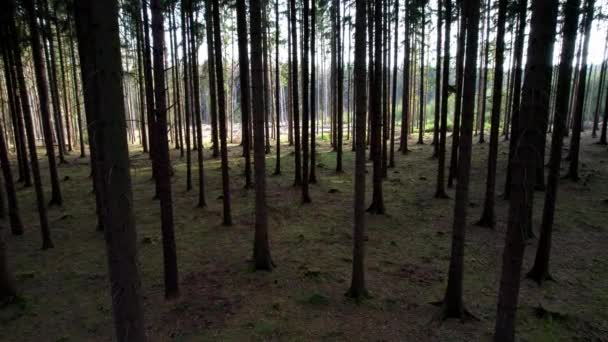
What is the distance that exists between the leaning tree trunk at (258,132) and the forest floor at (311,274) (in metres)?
0.58

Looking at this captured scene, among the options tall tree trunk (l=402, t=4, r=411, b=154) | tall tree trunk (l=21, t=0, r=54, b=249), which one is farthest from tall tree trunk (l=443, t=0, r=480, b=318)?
tall tree trunk (l=402, t=4, r=411, b=154)

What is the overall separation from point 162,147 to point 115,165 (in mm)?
3493

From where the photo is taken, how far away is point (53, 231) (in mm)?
11188

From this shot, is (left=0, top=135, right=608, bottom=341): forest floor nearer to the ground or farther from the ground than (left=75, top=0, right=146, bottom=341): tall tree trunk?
nearer to the ground

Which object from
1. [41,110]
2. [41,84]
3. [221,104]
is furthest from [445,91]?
[41,84]

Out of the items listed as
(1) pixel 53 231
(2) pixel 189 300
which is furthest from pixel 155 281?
(1) pixel 53 231

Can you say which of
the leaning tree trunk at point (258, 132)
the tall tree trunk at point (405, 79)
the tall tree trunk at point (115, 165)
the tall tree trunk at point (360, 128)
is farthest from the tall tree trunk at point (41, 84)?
the tall tree trunk at point (405, 79)

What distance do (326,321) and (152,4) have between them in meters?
6.51

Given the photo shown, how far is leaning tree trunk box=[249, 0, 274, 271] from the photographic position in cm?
719

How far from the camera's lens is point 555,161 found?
682 centimetres

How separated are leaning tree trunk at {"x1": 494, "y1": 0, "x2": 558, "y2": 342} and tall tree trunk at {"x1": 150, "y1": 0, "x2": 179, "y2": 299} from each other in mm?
5518

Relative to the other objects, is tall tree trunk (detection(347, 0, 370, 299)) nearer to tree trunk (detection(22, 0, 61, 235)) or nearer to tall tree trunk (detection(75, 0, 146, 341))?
tall tree trunk (detection(75, 0, 146, 341))

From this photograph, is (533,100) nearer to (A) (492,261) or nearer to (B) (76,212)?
(A) (492,261)

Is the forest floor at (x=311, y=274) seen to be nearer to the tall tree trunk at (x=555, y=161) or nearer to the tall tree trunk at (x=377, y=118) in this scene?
the tall tree trunk at (x=555, y=161)
